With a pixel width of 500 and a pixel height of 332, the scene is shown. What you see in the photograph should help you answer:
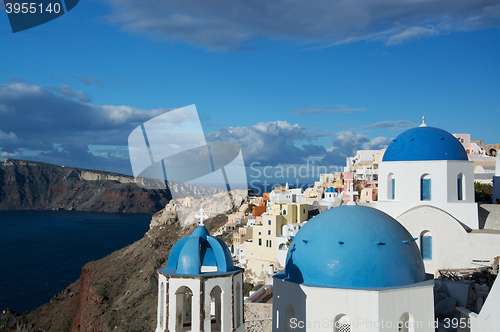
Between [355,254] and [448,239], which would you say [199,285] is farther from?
[448,239]

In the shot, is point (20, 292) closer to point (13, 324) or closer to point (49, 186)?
point (13, 324)

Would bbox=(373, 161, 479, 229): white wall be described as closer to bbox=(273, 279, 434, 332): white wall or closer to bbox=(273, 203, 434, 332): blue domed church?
bbox=(273, 203, 434, 332): blue domed church

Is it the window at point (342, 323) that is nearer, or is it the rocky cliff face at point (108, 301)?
the window at point (342, 323)

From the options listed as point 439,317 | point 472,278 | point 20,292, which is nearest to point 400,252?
point 439,317

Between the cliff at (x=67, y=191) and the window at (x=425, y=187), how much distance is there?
135 metres

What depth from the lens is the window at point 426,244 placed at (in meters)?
13.1

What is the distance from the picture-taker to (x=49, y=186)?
154 m

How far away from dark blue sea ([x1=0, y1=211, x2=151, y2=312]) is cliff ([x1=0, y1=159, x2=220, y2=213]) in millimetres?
36103

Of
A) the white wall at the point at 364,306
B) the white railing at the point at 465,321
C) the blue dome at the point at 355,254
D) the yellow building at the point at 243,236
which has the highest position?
the blue dome at the point at 355,254

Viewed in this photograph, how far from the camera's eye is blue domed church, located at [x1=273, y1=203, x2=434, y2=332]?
6.79m

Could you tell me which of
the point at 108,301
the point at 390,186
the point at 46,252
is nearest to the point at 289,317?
the point at 390,186

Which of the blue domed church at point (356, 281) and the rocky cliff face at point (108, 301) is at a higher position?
the blue domed church at point (356, 281)

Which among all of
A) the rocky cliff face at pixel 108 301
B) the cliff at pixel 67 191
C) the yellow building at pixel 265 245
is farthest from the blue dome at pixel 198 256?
the cliff at pixel 67 191

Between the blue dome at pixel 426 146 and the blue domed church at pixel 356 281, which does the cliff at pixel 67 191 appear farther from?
the blue domed church at pixel 356 281
